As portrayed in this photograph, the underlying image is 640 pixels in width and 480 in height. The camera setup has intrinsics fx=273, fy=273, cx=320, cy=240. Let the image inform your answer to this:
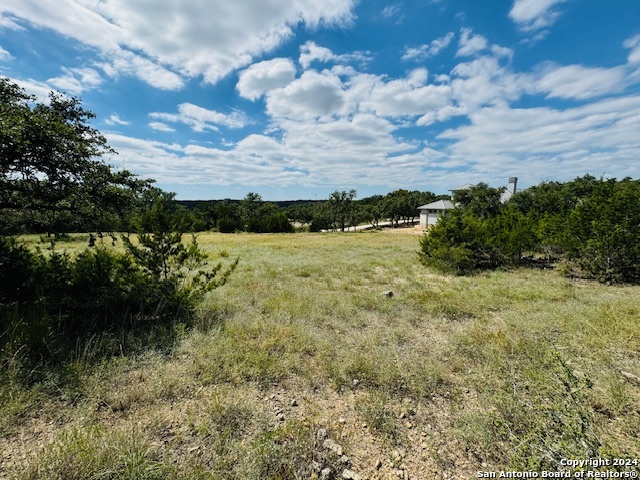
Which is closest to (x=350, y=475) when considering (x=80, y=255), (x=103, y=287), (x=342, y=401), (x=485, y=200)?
(x=342, y=401)

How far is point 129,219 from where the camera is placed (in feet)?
17.9

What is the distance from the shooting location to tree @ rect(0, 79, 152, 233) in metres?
3.82

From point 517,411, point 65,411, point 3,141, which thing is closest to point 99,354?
point 65,411

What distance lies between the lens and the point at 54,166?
173 inches

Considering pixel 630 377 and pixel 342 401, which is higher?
pixel 630 377

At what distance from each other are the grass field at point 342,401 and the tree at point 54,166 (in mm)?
2616

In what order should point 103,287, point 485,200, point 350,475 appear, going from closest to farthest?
1. point 350,475
2. point 103,287
3. point 485,200

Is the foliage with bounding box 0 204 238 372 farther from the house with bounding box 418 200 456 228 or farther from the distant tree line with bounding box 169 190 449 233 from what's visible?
the house with bounding box 418 200 456 228

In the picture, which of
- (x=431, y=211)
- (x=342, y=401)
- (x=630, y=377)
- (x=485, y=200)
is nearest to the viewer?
(x=342, y=401)

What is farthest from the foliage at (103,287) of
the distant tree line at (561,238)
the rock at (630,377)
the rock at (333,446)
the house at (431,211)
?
the house at (431,211)

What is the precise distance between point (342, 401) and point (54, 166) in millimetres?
5646

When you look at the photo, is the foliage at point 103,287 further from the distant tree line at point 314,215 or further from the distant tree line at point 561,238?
the distant tree line at point 314,215

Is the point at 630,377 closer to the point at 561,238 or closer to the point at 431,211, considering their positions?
the point at 561,238

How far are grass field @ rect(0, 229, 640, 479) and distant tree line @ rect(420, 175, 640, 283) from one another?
4.36m
